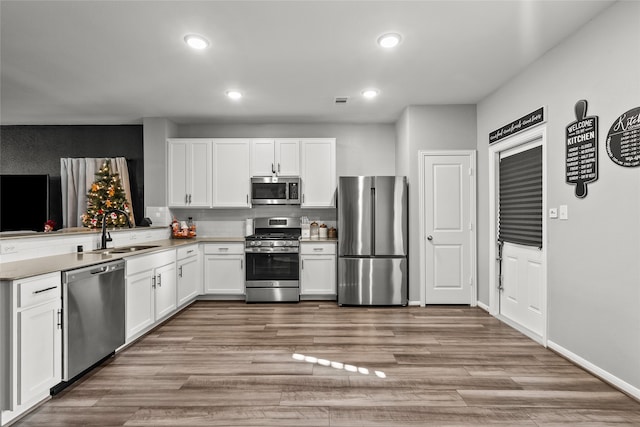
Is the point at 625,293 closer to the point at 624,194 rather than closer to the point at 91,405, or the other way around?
the point at 624,194

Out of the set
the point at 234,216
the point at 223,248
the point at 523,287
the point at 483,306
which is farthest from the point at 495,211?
the point at 234,216

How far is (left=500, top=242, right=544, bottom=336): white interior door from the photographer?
3391 mm

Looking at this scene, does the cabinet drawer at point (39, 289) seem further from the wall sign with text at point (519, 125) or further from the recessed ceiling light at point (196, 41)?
the wall sign with text at point (519, 125)

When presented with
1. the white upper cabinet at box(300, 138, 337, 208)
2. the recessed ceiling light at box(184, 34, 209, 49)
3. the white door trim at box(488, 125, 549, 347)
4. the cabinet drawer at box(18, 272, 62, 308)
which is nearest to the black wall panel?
the white upper cabinet at box(300, 138, 337, 208)

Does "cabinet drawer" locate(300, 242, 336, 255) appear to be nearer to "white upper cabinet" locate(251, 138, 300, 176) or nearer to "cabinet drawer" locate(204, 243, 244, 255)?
"cabinet drawer" locate(204, 243, 244, 255)

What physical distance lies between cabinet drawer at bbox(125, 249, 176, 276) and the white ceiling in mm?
1828

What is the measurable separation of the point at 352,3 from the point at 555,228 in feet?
8.07

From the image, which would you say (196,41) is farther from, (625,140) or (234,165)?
(625,140)

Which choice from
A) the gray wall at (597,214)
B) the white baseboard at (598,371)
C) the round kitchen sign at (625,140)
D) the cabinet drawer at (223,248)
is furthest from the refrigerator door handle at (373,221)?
the round kitchen sign at (625,140)

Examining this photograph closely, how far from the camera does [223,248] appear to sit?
499 cm

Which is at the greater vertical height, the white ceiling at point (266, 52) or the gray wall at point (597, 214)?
the white ceiling at point (266, 52)

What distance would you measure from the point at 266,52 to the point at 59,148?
428cm

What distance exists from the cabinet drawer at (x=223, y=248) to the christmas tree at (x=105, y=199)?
4.09 feet

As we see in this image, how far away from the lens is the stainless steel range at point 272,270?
4.89 metres
